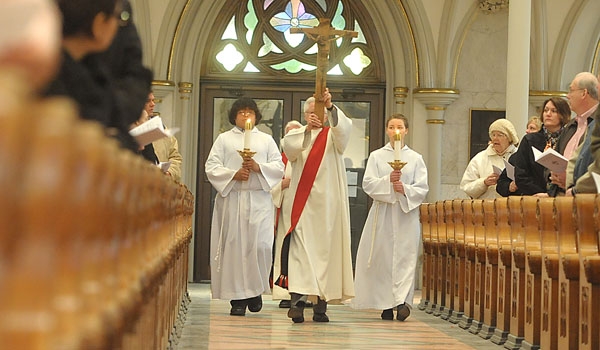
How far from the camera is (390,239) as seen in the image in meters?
9.77

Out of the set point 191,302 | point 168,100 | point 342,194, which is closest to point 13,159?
point 342,194

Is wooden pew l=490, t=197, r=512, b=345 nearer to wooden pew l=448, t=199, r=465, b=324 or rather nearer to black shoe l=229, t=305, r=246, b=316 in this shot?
wooden pew l=448, t=199, r=465, b=324

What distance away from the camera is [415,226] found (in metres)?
9.86

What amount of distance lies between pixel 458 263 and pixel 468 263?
0.49 meters

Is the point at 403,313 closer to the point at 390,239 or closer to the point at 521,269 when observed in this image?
the point at 390,239

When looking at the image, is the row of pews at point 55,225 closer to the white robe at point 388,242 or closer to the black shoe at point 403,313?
the black shoe at point 403,313

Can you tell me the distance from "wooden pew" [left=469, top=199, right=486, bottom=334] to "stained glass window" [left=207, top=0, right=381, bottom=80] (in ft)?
25.6

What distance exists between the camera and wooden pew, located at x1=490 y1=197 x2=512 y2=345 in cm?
730

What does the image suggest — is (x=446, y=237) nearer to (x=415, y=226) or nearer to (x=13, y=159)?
(x=415, y=226)

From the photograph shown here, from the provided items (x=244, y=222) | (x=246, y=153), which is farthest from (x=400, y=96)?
(x=246, y=153)

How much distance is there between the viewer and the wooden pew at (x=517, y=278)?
6.82 m

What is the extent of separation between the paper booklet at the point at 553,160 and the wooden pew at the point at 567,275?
0.85m

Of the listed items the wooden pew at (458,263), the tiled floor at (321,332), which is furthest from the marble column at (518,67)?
the tiled floor at (321,332)

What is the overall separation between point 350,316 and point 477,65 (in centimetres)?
725
